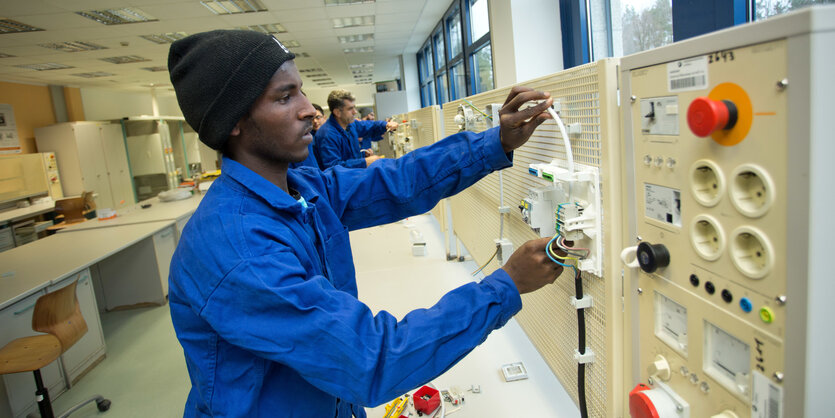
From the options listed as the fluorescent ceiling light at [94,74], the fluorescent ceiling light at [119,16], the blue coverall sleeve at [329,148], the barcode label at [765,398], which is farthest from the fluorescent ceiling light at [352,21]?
the barcode label at [765,398]

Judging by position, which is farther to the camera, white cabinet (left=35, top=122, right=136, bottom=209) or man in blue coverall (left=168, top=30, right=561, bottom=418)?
white cabinet (left=35, top=122, right=136, bottom=209)

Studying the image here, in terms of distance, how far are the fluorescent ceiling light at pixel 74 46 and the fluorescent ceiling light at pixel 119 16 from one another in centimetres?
130

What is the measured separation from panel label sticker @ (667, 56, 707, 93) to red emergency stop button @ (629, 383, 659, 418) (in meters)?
0.48

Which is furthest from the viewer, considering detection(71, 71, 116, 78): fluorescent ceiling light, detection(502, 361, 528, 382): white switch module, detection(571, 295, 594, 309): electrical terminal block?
detection(71, 71, 116, 78): fluorescent ceiling light

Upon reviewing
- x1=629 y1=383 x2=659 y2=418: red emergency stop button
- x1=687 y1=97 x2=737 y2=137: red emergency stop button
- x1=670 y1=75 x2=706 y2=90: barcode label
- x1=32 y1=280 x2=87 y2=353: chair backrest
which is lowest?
x1=32 y1=280 x2=87 y2=353: chair backrest

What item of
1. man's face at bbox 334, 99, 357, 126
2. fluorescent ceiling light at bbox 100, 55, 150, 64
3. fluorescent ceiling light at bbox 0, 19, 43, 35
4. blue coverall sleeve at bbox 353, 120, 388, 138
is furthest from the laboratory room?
fluorescent ceiling light at bbox 100, 55, 150, 64

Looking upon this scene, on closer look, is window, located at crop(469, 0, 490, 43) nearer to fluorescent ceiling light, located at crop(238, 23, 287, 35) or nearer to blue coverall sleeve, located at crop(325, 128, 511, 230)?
fluorescent ceiling light, located at crop(238, 23, 287, 35)

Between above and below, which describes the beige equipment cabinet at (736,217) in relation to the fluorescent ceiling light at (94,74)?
below

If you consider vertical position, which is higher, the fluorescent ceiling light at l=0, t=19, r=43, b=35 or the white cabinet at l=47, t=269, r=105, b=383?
the fluorescent ceiling light at l=0, t=19, r=43, b=35

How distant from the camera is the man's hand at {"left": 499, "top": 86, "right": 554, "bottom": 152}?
1.03m

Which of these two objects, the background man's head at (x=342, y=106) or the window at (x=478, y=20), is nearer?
the background man's head at (x=342, y=106)

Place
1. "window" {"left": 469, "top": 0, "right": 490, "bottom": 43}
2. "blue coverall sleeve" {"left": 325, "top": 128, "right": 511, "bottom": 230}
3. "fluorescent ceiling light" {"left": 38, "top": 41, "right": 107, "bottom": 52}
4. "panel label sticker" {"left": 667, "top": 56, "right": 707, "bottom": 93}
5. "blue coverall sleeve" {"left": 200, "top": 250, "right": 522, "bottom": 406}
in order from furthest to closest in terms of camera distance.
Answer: "fluorescent ceiling light" {"left": 38, "top": 41, "right": 107, "bottom": 52} < "window" {"left": 469, "top": 0, "right": 490, "bottom": 43} < "blue coverall sleeve" {"left": 325, "top": 128, "right": 511, "bottom": 230} < "blue coverall sleeve" {"left": 200, "top": 250, "right": 522, "bottom": 406} < "panel label sticker" {"left": 667, "top": 56, "right": 707, "bottom": 93}

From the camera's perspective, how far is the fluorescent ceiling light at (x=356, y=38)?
25.7 ft

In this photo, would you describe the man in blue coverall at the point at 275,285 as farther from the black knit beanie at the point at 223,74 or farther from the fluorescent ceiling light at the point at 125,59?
the fluorescent ceiling light at the point at 125,59
